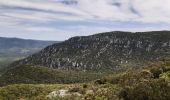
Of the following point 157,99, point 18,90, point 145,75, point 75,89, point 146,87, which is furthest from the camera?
point 18,90

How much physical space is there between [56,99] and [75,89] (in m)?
11.6

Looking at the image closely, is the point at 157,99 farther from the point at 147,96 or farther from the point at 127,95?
the point at 127,95

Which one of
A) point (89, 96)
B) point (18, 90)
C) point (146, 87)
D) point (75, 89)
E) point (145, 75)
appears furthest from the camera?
point (18, 90)

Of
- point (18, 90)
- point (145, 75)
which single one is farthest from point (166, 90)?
point (18, 90)

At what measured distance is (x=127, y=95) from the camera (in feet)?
66.2

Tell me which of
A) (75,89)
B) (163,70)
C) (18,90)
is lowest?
(18,90)

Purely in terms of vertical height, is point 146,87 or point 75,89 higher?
point 146,87

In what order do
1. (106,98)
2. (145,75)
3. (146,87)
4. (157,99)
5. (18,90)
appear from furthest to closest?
1. (18,90)
2. (145,75)
3. (106,98)
4. (146,87)
5. (157,99)

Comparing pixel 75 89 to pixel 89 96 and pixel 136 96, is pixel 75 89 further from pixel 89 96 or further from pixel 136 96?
pixel 136 96

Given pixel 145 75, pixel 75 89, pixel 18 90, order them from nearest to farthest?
pixel 145 75, pixel 75 89, pixel 18 90

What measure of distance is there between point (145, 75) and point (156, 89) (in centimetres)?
999

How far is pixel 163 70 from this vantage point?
30734mm

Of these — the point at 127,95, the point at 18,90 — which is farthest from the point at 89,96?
the point at 18,90

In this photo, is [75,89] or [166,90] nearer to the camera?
[166,90]
